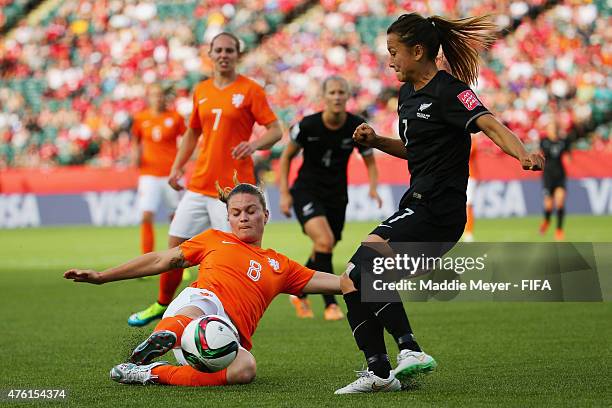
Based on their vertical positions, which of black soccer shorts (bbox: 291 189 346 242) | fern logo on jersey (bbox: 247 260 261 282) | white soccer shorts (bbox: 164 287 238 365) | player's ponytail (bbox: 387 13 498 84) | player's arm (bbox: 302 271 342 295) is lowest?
white soccer shorts (bbox: 164 287 238 365)

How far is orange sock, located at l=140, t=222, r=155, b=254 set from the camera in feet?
46.0

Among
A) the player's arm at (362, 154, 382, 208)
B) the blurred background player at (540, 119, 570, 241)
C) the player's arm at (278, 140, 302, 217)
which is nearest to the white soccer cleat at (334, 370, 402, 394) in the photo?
the player's arm at (278, 140, 302, 217)

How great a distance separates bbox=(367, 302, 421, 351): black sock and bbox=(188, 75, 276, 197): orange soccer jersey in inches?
129

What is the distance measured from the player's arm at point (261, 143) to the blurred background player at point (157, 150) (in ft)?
18.1

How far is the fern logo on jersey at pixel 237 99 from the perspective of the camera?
9227 mm

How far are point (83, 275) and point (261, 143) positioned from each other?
344cm

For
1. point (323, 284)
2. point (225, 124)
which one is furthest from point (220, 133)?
point (323, 284)

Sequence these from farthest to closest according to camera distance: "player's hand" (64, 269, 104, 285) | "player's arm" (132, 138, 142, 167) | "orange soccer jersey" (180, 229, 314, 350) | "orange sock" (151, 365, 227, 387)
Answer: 1. "player's arm" (132, 138, 142, 167)
2. "orange soccer jersey" (180, 229, 314, 350)
3. "orange sock" (151, 365, 227, 387)
4. "player's hand" (64, 269, 104, 285)

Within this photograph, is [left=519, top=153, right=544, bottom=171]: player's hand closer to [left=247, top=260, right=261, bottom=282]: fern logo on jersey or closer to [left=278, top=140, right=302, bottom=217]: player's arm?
[left=247, top=260, right=261, bottom=282]: fern logo on jersey

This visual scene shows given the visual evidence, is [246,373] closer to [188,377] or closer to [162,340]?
[188,377]

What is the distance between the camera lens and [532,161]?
525 centimetres

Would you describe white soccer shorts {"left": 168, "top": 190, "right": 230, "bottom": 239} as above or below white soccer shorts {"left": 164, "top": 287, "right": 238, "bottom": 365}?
above

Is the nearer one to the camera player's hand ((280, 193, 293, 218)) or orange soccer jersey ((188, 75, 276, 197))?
orange soccer jersey ((188, 75, 276, 197))

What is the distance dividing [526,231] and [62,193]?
11253 millimetres
